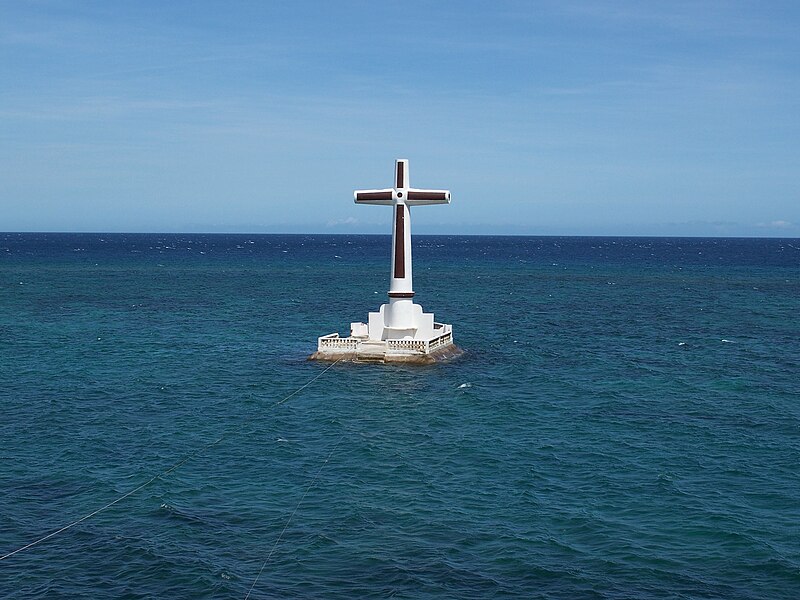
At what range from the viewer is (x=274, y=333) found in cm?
8388

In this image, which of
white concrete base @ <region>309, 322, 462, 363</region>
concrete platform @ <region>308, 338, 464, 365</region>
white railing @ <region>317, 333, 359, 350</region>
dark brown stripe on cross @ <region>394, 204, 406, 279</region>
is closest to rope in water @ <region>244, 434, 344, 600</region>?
concrete platform @ <region>308, 338, 464, 365</region>

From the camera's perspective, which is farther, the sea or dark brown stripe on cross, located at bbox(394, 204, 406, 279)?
dark brown stripe on cross, located at bbox(394, 204, 406, 279)

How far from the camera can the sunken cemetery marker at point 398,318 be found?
6469 centimetres

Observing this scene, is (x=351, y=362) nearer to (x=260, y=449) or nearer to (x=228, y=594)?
(x=260, y=449)

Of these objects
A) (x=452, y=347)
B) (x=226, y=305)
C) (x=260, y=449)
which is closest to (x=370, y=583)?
(x=260, y=449)

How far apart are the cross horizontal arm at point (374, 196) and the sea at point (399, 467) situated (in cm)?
1307

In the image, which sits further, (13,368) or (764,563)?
(13,368)

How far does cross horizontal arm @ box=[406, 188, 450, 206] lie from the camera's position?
212 feet

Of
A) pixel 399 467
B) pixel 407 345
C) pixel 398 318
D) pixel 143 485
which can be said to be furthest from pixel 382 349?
pixel 143 485

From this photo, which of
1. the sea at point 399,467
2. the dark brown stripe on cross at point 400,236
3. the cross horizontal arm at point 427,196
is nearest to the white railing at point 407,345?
the sea at point 399,467

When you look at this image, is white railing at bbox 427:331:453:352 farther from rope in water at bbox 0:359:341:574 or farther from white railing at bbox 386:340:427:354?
rope in water at bbox 0:359:341:574

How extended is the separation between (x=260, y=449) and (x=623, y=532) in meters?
18.4

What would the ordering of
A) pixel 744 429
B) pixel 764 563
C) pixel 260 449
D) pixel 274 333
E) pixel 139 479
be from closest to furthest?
pixel 764 563, pixel 139 479, pixel 260 449, pixel 744 429, pixel 274 333

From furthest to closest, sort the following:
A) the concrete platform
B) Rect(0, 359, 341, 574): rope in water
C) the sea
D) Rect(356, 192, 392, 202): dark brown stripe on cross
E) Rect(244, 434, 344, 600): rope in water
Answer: Rect(356, 192, 392, 202): dark brown stripe on cross, the concrete platform, Rect(0, 359, 341, 574): rope in water, the sea, Rect(244, 434, 344, 600): rope in water
